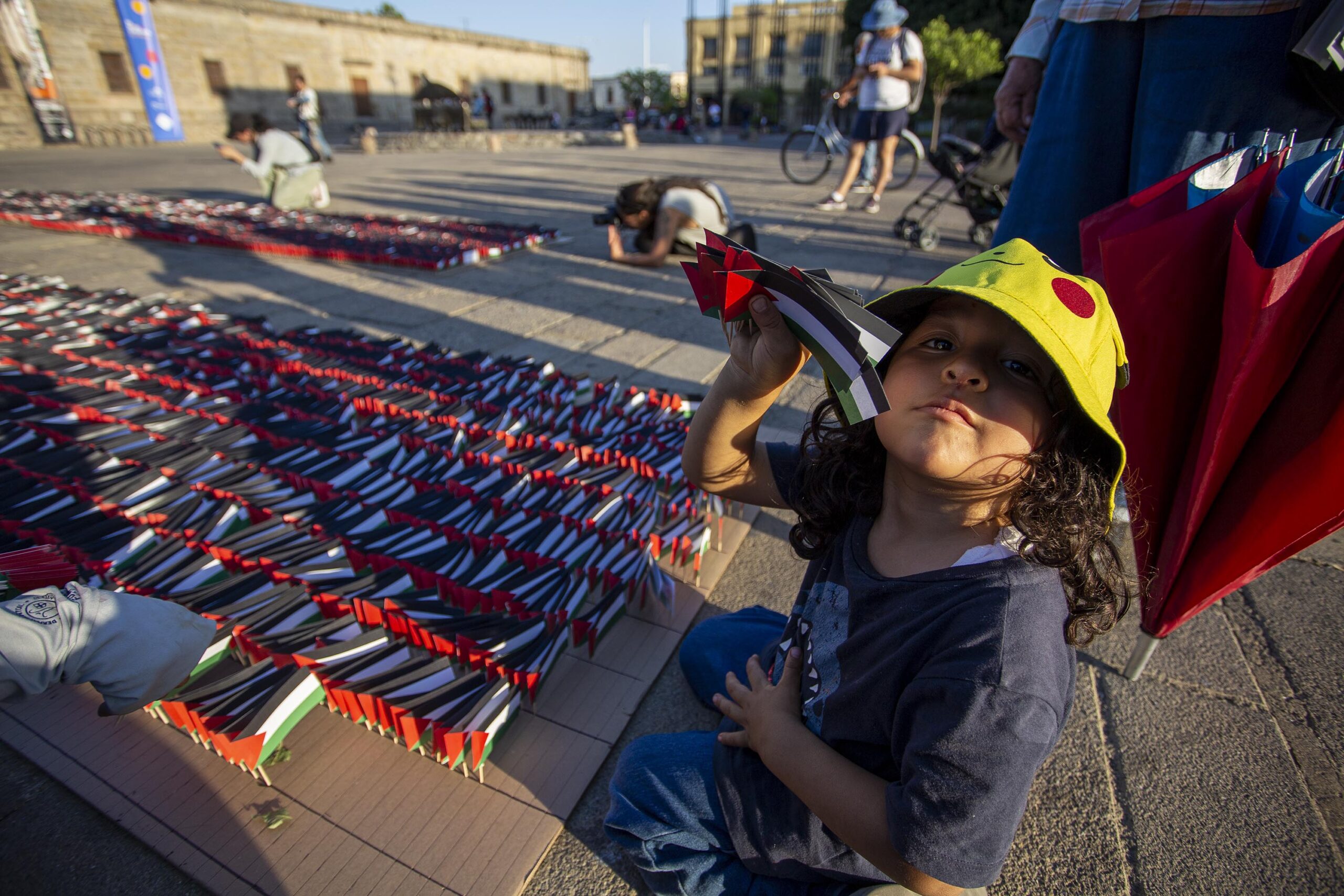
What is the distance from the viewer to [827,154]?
387 inches

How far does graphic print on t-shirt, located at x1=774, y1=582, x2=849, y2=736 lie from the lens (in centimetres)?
104

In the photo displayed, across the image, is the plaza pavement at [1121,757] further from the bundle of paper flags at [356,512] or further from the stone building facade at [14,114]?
the stone building facade at [14,114]

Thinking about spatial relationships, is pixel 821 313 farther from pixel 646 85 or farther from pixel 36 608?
pixel 646 85

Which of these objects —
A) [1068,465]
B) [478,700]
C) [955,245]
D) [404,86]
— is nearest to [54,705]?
[478,700]

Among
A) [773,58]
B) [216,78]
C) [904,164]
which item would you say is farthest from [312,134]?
[773,58]

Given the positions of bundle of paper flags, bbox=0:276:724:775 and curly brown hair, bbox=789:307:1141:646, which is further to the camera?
bundle of paper flags, bbox=0:276:724:775

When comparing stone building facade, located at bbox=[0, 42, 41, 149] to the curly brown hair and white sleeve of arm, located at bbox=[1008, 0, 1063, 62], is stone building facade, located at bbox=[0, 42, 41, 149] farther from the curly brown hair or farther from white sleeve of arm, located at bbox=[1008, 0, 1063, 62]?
the curly brown hair

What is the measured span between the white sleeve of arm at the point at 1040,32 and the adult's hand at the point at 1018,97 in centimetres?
3

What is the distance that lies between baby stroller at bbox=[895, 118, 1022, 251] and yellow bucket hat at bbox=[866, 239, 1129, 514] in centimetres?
438

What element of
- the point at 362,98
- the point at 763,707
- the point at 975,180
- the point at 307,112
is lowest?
the point at 763,707

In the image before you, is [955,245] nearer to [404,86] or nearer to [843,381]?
[843,381]

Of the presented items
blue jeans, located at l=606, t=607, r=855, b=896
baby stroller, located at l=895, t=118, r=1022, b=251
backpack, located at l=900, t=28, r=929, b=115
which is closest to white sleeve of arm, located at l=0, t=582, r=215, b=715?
blue jeans, located at l=606, t=607, r=855, b=896

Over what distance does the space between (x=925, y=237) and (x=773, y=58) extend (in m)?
52.7

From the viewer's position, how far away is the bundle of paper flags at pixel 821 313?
80 centimetres
